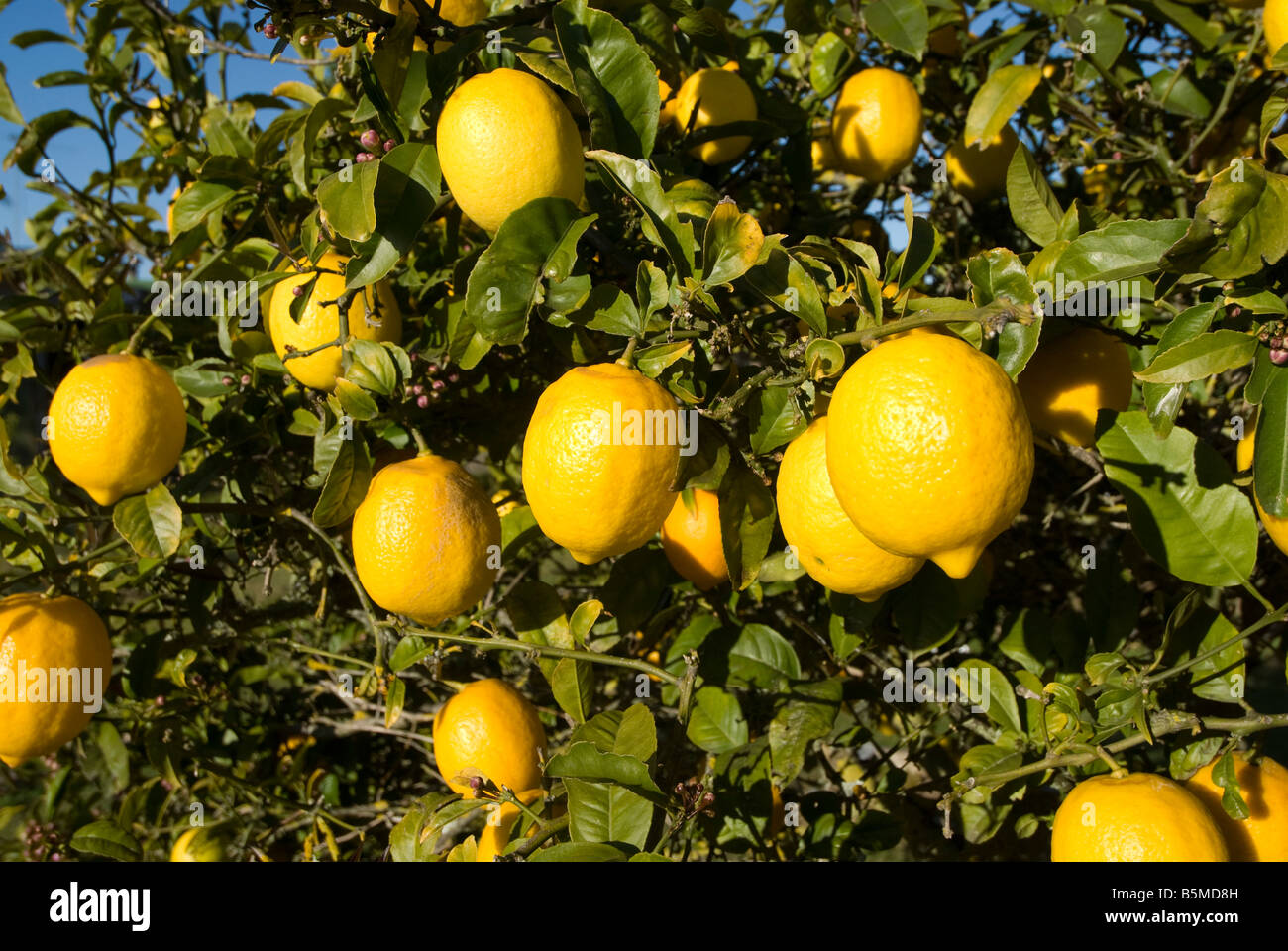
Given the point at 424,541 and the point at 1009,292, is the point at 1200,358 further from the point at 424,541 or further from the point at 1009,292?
the point at 424,541

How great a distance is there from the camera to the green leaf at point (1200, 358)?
0.81 meters

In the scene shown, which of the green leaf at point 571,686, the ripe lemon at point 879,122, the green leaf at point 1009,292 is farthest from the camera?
the ripe lemon at point 879,122

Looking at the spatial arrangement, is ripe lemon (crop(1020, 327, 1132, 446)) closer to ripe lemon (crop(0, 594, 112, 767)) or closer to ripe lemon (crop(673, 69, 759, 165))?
ripe lemon (crop(673, 69, 759, 165))

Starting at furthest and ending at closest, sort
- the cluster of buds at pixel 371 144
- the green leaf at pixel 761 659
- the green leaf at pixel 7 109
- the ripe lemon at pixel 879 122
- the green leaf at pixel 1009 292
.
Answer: the green leaf at pixel 7 109
the ripe lemon at pixel 879 122
the green leaf at pixel 761 659
the cluster of buds at pixel 371 144
the green leaf at pixel 1009 292

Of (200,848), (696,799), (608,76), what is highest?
(608,76)

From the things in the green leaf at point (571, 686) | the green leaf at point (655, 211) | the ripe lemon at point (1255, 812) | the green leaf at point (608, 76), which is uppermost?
the green leaf at point (608, 76)

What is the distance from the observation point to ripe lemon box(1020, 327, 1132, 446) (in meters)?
0.98

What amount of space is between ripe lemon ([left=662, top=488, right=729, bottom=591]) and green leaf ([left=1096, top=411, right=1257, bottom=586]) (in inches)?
18.6

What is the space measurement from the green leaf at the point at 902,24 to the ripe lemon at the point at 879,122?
0.13m

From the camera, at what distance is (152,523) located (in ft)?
4.00

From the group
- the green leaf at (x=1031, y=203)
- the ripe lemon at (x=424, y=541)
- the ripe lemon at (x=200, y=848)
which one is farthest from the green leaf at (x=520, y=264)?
the ripe lemon at (x=200, y=848)

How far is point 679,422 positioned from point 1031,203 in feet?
1.65

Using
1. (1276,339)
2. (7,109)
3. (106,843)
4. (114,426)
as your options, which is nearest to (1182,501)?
(1276,339)

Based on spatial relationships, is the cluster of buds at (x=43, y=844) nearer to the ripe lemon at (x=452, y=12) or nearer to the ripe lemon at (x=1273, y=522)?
the ripe lemon at (x=452, y=12)
